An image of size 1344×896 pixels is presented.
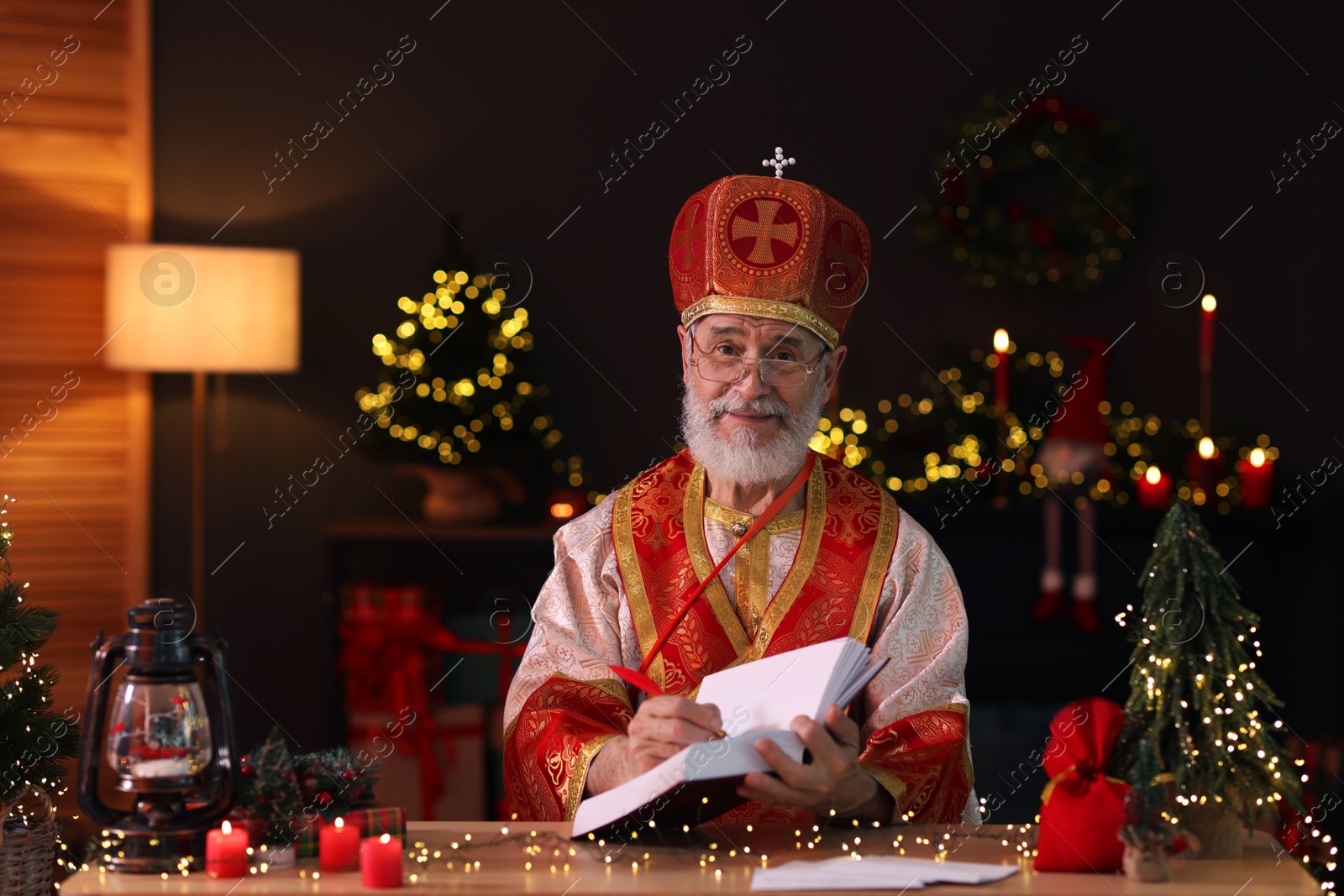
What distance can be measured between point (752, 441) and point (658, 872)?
0.98 metres

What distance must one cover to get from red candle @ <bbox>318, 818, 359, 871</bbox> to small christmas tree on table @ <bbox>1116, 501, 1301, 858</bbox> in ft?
3.41

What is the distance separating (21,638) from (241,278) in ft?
6.69

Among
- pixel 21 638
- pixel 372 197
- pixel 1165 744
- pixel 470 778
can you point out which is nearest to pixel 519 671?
pixel 21 638

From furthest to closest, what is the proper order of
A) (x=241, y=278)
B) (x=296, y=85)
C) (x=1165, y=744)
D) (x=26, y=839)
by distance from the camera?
1. (x=296, y=85)
2. (x=241, y=278)
3. (x=26, y=839)
4. (x=1165, y=744)

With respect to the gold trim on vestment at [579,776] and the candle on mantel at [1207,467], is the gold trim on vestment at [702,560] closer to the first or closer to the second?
the gold trim on vestment at [579,776]

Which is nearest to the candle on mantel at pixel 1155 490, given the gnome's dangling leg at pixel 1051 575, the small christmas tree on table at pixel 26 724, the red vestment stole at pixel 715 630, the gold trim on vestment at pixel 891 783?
the gnome's dangling leg at pixel 1051 575

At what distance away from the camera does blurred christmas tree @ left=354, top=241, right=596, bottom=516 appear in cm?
449

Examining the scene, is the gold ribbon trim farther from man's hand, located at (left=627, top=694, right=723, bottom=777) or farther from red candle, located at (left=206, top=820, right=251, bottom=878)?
red candle, located at (left=206, top=820, right=251, bottom=878)

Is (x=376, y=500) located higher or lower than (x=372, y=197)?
lower

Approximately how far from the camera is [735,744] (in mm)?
1807

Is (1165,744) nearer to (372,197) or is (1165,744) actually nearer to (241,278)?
(241,278)

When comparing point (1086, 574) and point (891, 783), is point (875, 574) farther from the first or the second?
point (1086, 574)

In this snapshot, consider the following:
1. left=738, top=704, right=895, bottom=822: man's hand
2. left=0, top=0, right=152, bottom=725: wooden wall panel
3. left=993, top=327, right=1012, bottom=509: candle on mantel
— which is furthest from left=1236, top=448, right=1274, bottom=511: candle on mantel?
left=0, top=0, right=152, bottom=725: wooden wall panel

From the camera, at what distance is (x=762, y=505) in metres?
2.64
